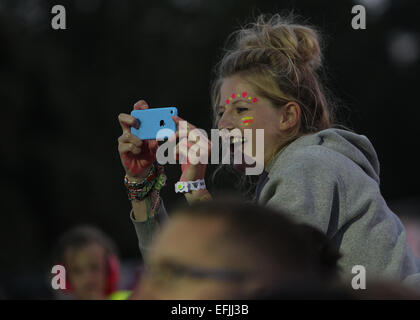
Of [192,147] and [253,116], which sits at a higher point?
[253,116]

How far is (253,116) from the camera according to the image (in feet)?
8.13

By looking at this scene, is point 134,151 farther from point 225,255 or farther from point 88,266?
point 88,266

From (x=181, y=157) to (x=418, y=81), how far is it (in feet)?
40.3

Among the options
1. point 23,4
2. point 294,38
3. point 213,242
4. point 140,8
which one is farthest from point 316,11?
point 213,242

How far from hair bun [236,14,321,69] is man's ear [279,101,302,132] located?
0.66 ft

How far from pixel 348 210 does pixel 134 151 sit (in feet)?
2.69

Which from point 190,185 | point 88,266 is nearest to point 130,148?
point 190,185

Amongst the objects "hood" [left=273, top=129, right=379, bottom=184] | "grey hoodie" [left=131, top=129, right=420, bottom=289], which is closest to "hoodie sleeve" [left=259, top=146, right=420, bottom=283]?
"grey hoodie" [left=131, top=129, right=420, bottom=289]

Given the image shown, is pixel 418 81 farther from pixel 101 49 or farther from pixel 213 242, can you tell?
pixel 213 242

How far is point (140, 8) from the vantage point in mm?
12039

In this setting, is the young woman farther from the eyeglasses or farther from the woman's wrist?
the eyeglasses

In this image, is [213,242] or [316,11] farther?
[316,11]

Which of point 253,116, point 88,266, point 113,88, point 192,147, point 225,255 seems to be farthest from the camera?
point 113,88

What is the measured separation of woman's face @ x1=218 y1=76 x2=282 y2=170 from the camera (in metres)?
2.46
